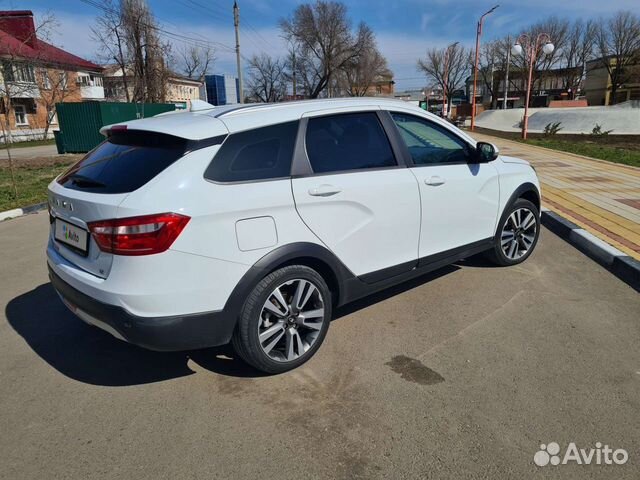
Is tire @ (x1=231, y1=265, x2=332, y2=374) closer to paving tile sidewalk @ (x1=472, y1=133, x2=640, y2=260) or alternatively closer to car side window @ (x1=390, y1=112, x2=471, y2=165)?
car side window @ (x1=390, y1=112, x2=471, y2=165)

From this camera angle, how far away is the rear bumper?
2.64 m

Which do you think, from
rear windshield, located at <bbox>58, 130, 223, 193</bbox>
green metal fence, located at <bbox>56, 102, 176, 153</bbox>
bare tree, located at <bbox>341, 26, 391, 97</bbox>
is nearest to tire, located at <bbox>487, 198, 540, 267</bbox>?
rear windshield, located at <bbox>58, 130, 223, 193</bbox>

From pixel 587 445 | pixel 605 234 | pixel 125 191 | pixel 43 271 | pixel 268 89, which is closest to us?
pixel 587 445

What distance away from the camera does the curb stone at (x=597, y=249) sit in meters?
4.67

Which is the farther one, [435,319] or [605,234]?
[605,234]

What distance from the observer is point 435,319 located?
396cm

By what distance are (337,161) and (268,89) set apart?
70.4 meters

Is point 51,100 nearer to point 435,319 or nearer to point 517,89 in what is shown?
point 435,319

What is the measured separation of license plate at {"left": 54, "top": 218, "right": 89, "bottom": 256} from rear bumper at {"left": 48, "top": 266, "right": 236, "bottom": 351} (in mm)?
275

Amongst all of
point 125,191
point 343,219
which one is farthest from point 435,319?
point 125,191

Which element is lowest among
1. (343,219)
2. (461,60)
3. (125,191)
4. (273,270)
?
(273,270)

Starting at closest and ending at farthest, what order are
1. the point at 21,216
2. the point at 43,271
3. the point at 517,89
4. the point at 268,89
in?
the point at 43,271
the point at 21,216
the point at 268,89
the point at 517,89

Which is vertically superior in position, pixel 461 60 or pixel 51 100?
pixel 461 60

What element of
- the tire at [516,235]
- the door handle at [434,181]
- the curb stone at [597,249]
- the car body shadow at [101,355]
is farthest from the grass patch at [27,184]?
the curb stone at [597,249]
